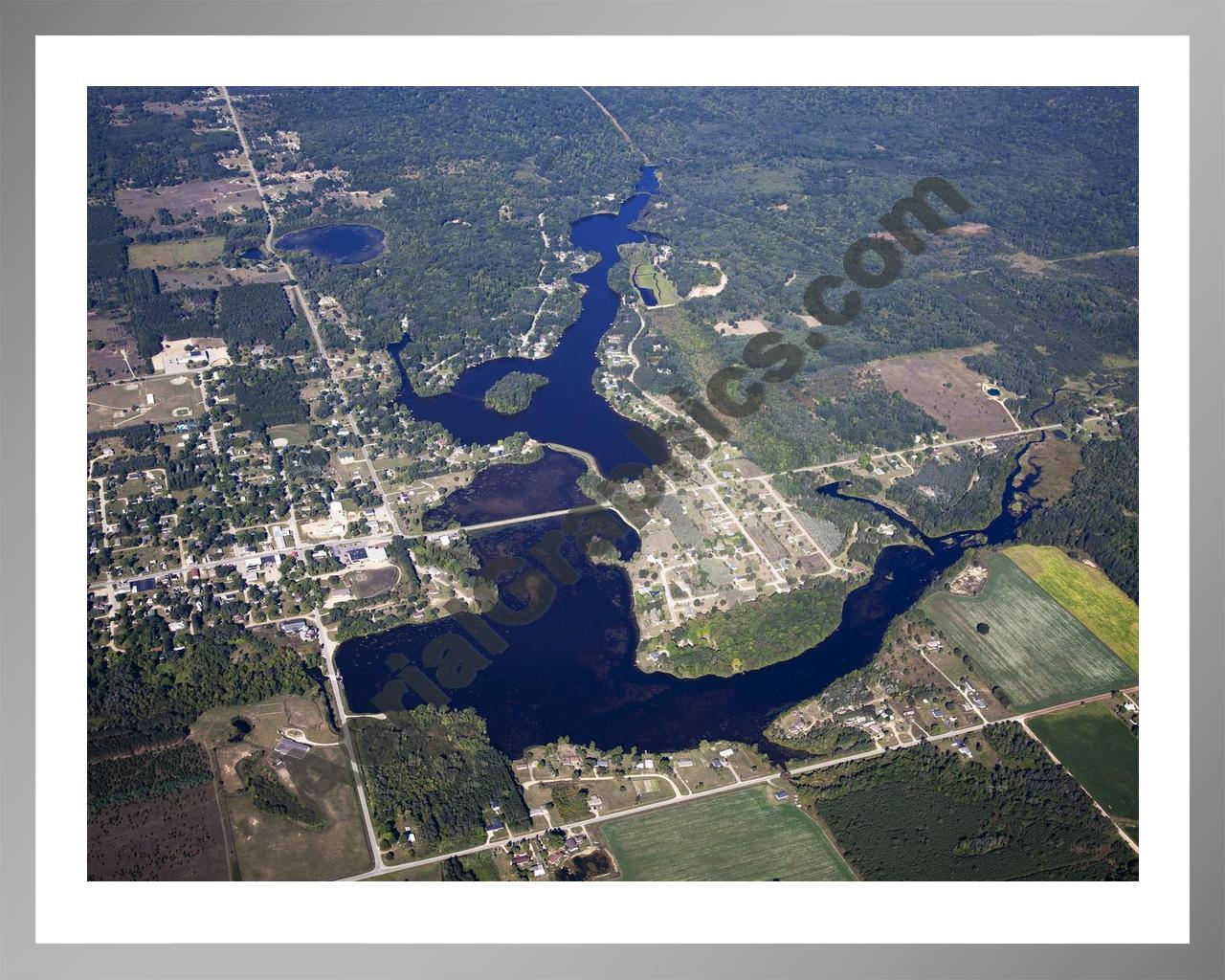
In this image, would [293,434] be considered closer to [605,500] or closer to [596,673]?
[605,500]

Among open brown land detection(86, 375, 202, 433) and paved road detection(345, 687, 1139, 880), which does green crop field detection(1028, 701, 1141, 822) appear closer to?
paved road detection(345, 687, 1139, 880)

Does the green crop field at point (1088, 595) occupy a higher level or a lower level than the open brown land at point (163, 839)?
higher

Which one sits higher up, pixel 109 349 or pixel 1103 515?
pixel 109 349

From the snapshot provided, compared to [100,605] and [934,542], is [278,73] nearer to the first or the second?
[100,605]

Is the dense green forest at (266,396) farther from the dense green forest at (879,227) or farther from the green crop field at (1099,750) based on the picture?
the green crop field at (1099,750)

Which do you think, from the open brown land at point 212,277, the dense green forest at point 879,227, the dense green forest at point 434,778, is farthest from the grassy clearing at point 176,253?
the dense green forest at point 434,778

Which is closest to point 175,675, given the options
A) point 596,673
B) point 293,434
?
point 596,673

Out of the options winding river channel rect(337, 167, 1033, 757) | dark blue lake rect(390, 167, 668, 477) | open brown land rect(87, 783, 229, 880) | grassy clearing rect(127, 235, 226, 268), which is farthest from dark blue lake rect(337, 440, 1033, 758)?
grassy clearing rect(127, 235, 226, 268)
